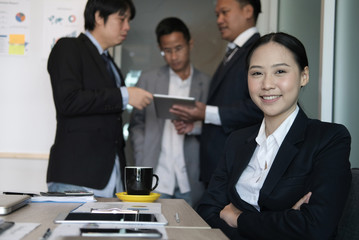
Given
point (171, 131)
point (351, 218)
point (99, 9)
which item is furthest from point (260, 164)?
point (171, 131)

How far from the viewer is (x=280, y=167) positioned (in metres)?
1.44

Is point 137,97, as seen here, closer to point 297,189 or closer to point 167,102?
point 167,102

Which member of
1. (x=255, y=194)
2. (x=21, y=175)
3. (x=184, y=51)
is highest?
(x=184, y=51)

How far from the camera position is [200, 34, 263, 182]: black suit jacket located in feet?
8.50

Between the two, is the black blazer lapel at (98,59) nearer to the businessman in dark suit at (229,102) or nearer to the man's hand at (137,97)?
the man's hand at (137,97)

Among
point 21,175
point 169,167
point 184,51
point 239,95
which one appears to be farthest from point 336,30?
point 21,175

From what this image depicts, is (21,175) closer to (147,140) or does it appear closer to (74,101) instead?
(147,140)

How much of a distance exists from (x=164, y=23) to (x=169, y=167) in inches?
40.4

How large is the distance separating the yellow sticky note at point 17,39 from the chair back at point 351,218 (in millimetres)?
2844

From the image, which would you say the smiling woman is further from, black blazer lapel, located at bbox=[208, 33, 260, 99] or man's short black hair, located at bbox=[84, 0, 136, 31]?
man's short black hair, located at bbox=[84, 0, 136, 31]

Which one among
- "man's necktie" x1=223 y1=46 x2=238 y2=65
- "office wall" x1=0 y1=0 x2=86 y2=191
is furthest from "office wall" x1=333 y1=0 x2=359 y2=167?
"office wall" x1=0 y1=0 x2=86 y2=191

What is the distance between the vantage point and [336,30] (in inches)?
90.7

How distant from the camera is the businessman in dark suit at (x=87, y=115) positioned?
2314 millimetres

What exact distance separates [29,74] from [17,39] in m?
0.28
